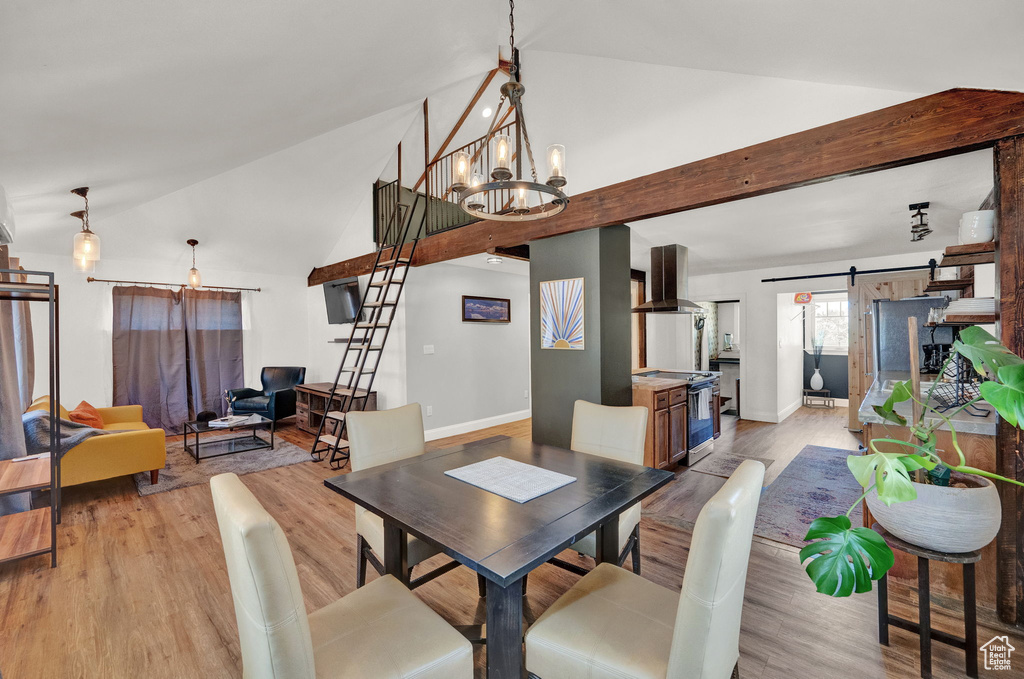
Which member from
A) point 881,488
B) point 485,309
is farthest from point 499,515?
point 485,309

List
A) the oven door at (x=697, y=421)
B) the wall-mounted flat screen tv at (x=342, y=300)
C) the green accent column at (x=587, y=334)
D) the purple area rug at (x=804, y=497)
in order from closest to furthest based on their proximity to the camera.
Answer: the purple area rug at (x=804, y=497) → the green accent column at (x=587, y=334) → the oven door at (x=697, y=421) → the wall-mounted flat screen tv at (x=342, y=300)

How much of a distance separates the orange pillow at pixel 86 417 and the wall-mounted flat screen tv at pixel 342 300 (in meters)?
2.74

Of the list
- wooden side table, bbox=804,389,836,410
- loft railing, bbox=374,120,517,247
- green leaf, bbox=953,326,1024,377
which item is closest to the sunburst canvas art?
loft railing, bbox=374,120,517,247

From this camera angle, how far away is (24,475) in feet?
8.68

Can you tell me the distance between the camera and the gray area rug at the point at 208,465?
12.8 feet

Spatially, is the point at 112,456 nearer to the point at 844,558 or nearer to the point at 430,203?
the point at 430,203

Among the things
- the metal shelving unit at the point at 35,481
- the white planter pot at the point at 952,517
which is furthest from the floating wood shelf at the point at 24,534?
the white planter pot at the point at 952,517

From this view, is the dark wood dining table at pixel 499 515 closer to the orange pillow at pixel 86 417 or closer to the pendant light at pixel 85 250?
Answer: the pendant light at pixel 85 250

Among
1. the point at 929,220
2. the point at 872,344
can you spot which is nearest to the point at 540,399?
the point at 929,220

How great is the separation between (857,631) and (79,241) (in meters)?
5.71

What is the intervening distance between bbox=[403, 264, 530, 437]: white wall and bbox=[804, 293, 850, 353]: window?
18.4 feet

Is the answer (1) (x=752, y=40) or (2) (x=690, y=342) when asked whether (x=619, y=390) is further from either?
(2) (x=690, y=342)

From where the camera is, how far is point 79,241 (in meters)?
3.47

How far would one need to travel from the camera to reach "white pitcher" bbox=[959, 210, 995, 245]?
1.91 metres
